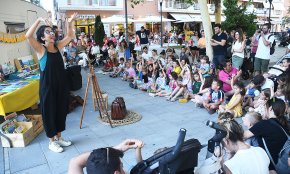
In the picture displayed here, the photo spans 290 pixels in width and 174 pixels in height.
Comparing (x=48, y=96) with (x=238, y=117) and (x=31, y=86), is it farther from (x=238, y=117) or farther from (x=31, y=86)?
(x=238, y=117)

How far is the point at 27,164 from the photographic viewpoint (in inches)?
165

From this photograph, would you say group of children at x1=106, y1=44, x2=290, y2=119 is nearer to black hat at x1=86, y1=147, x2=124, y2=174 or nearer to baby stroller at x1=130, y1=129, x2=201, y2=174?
baby stroller at x1=130, y1=129, x2=201, y2=174

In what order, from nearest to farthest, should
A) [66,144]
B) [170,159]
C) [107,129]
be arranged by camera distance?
1. [170,159]
2. [66,144]
3. [107,129]

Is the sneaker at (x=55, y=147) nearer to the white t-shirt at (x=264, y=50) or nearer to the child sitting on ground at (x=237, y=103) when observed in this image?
the child sitting on ground at (x=237, y=103)

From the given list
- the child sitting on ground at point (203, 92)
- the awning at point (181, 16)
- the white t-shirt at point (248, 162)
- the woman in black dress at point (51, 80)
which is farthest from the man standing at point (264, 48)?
the awning at point (181, 16)

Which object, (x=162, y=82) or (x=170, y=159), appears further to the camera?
(x=162, y=82)

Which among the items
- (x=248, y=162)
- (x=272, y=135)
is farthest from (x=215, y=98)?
(x=248, y=162)

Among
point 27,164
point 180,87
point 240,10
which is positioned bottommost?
point 27,164

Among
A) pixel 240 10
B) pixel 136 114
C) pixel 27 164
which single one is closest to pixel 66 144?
pixel 27 164

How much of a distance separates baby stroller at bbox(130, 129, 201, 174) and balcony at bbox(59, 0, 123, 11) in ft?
93.5

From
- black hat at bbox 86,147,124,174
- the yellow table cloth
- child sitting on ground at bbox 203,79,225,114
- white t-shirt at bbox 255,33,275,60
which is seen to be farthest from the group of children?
the yellow table cloth

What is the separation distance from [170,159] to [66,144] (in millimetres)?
3417

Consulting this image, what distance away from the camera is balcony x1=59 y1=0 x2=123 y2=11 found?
28531 millimetres

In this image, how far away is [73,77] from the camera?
8.28m
